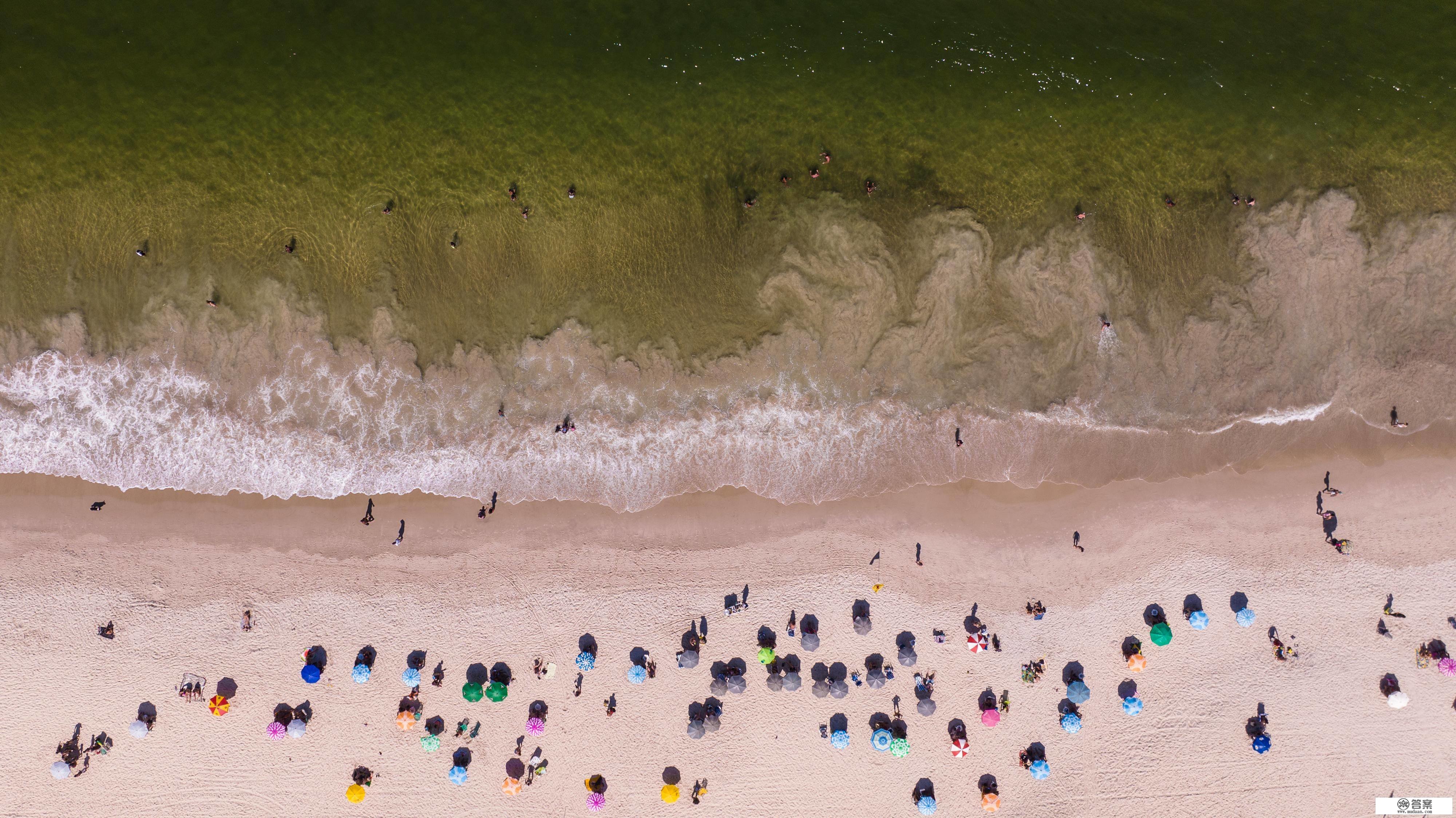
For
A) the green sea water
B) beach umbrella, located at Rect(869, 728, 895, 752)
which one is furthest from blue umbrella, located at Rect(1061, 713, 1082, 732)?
the green sea water

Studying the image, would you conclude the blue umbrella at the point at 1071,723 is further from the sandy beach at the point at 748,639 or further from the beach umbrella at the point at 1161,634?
the beach umbrella at the point at 1161,634

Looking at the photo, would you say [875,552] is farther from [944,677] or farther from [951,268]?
[951,268]

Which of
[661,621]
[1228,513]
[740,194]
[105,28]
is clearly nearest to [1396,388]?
[1228,513]

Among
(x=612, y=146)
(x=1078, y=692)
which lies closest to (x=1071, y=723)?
(x=1078, y=692)

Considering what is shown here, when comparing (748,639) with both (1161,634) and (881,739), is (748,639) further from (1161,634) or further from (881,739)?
(1161,634)

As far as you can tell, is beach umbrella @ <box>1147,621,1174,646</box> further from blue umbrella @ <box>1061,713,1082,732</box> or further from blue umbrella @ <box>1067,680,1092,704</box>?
blue umbrella @ <box>1061,713,1082,732</box>
